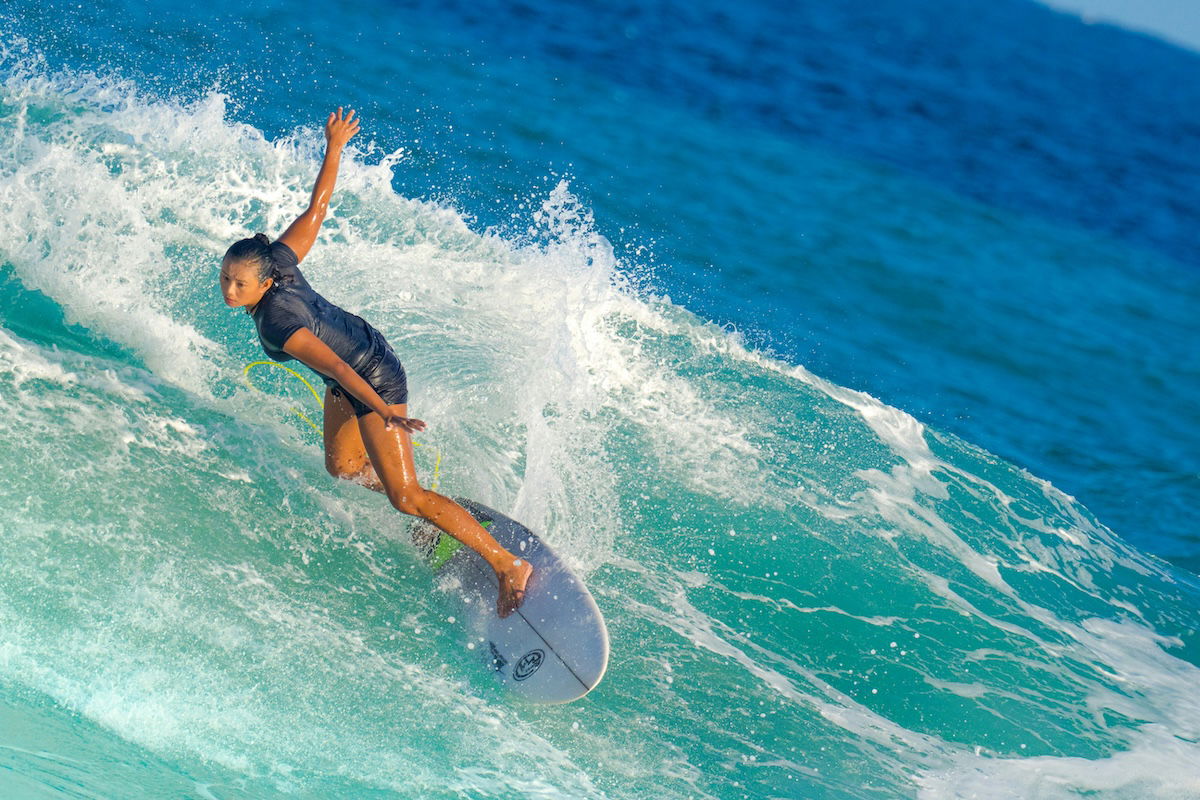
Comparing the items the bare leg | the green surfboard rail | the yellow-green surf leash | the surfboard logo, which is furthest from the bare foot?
the yellow-green surf leash

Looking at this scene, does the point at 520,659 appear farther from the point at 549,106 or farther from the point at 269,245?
the point at 549,106

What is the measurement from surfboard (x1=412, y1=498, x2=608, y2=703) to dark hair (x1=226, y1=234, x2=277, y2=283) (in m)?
1.75

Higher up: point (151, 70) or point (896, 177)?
point (896, 177)

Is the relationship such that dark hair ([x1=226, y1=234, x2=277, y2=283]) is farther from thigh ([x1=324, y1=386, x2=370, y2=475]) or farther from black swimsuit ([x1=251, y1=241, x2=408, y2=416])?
thigh ([x1=324, y1=386, x2=370, y2=475])

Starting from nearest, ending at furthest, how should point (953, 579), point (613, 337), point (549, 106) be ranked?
1. point (953, 579)
2. point (613, 337)
3. point (549, 106)

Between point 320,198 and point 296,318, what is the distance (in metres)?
0.84

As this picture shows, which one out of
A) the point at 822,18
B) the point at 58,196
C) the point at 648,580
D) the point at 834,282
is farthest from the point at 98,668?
the point at 822,18

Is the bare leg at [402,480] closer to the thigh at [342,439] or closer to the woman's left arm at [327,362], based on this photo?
the thigh at [342,439]

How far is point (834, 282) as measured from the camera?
9594 millimetres

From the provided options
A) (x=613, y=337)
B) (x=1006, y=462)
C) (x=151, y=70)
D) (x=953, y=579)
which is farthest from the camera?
(x=151, y=70)

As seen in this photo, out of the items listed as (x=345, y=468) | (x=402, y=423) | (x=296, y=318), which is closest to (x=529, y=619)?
(x=345, y=468)

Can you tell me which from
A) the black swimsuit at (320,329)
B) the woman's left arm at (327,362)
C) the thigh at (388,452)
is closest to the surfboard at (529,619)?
the thigh at (388,452)

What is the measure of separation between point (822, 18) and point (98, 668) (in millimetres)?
15238

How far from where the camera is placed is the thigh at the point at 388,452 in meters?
4.98
